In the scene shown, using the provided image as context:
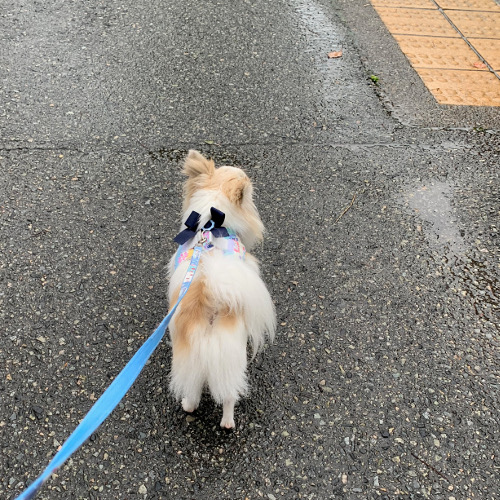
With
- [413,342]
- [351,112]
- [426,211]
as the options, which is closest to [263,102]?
[351,112]

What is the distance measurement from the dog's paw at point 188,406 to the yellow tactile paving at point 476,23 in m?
5.34

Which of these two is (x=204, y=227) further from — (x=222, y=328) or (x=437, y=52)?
(x=437, y=52)

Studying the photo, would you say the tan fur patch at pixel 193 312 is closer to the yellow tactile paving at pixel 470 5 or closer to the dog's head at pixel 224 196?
the dog's head at pixel 224 196

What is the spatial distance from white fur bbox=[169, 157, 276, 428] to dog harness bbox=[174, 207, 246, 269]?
0.02 meters

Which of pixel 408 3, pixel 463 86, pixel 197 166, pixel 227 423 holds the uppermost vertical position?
pixel 197 166

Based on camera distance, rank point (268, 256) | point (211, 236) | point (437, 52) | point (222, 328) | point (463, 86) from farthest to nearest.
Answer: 1. point (437, 52)
2. point (463, 86)
3. point (268, 256)
4. point (211, 236)
5. point (222, 328)

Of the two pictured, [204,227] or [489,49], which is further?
[489,49]

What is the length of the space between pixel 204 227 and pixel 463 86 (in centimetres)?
385

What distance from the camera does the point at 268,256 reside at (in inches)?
131

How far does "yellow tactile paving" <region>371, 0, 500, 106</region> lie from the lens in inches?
193

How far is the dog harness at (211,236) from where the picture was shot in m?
2.23

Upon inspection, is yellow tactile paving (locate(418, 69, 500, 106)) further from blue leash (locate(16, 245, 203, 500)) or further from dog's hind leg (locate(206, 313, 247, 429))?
blue leash (locate(16, 245, 203, 500))

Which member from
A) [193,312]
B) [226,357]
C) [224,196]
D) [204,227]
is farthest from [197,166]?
[226,357]

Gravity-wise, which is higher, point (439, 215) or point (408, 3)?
point (408, 3)
